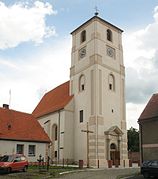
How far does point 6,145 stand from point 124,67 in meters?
24.6

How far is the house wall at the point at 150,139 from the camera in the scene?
107 feet

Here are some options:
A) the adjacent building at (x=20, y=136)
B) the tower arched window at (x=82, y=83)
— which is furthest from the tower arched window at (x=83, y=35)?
the adjacent building at (x=20, y=136)

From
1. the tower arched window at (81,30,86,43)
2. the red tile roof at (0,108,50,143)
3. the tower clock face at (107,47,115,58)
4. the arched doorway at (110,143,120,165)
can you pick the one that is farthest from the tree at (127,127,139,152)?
the red tile roof at (0,108,50,143)

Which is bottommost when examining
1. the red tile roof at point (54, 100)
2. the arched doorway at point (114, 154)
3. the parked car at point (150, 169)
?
the parked car at point (150, 169)

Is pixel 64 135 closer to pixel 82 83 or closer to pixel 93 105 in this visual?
pixel 93 105

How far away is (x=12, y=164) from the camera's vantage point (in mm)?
28469

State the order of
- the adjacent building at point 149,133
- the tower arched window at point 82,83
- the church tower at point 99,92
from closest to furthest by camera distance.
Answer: the adjacent building at point 149,133 < the church tower at point 99,92 < the tower arched window at point 82,83

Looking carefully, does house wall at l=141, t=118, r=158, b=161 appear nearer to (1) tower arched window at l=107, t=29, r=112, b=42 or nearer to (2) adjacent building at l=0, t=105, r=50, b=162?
(2) adjacent building at l=0, t=105, r=50, b=162

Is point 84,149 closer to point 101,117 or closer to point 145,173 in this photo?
point 101,117

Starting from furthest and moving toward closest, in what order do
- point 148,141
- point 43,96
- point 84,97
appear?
point 43,96
point 84,97
point 148,141

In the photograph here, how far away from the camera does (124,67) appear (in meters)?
52.2

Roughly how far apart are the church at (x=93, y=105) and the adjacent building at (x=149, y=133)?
10149 mm

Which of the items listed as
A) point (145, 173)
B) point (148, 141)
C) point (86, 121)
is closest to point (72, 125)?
point (86, 121)

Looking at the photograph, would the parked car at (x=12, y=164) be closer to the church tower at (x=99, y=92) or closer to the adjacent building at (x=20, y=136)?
the adjacent building at (x=20, y=136)
